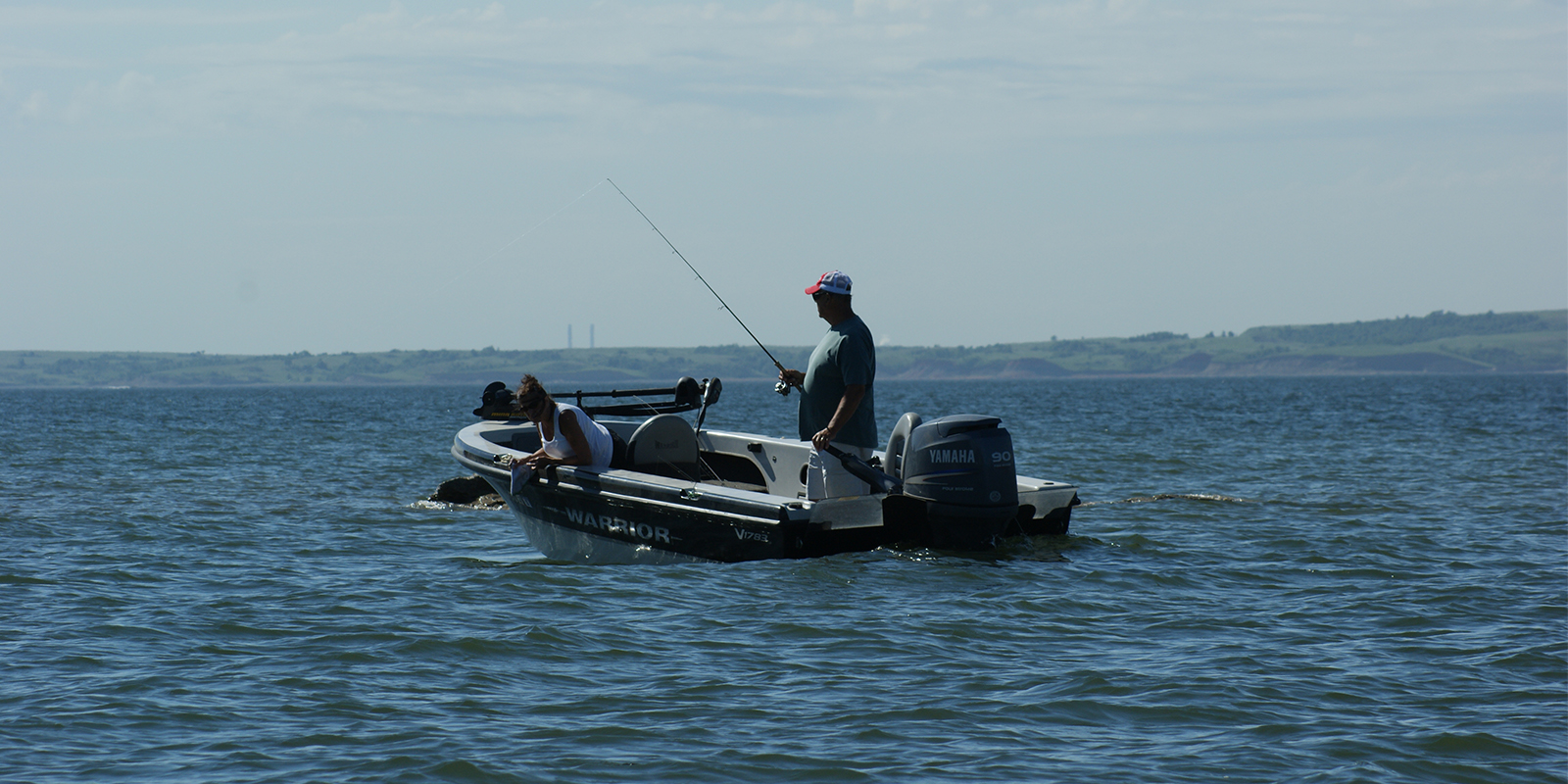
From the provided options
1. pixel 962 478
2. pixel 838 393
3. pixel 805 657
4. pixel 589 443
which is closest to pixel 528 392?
pixel 589 443

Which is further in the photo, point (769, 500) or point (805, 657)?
point (769, 500)

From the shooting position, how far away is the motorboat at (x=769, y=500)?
28.0 feet

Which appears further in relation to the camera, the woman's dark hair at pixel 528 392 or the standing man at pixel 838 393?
the woman's dark hair at pixel 528 392

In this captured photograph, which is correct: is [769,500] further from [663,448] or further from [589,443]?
→ [663,448]

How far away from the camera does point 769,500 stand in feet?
28.4

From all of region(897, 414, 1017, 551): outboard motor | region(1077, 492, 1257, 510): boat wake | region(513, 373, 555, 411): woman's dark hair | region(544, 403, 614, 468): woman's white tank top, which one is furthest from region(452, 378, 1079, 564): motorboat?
region(1077, 492, 1257, 510): boat wake

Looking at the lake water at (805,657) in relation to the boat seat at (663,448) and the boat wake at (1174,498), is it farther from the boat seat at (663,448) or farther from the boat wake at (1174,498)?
the boat seat at (663,448)

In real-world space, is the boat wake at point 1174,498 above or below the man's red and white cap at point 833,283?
below

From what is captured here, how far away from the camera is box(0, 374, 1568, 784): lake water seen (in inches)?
206

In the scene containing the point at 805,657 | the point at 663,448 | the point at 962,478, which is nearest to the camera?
the point at 805,657

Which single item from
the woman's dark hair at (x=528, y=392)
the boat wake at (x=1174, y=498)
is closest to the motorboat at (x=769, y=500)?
the woman's dark hair at (x=528, y=392)

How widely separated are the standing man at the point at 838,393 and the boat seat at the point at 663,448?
1619 millimetres

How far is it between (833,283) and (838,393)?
760mm

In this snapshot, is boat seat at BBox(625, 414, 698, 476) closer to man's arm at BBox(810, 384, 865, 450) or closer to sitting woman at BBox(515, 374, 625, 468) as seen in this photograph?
sitting woman at BBox(515, 374, 625, 468)
